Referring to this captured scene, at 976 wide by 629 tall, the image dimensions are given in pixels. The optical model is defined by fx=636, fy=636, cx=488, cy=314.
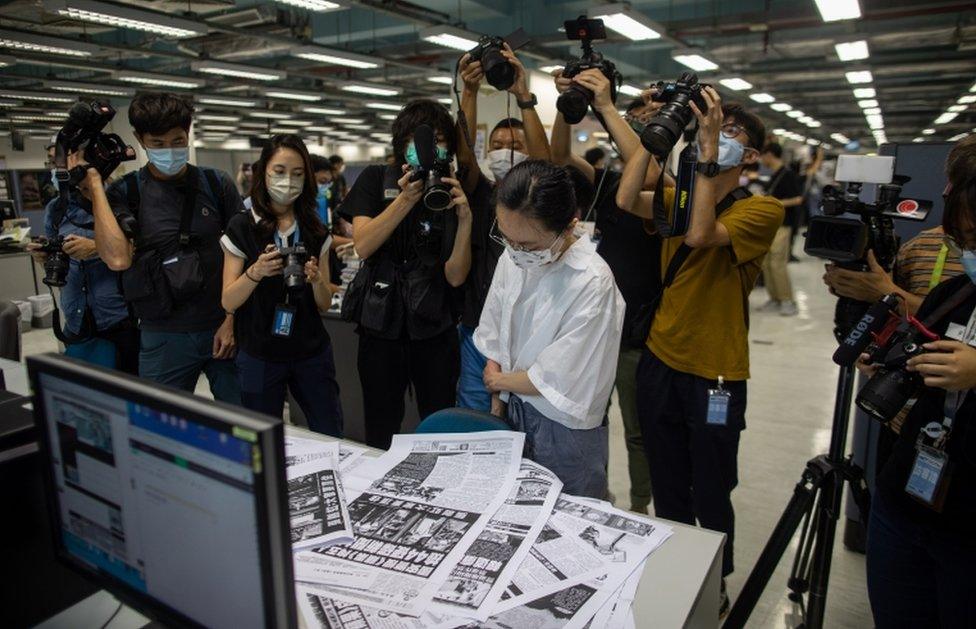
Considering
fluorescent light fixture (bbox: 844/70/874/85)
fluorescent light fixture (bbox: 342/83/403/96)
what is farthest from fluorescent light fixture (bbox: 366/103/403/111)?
fluorescent light fixture (bbox: 844/70/874/85)

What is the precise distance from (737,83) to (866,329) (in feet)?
29.3

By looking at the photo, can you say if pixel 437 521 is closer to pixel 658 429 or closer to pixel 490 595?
pixel 490 595

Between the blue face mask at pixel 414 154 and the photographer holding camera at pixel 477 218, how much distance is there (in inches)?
3.9

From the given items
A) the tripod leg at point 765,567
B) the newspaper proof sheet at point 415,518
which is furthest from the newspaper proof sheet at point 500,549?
the tripod leg at point 765,567

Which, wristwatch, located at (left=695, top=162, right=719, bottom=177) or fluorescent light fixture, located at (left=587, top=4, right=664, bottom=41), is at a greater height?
fluorescent light fixture, located at (left=587, top=4, right=664, bottom=41)

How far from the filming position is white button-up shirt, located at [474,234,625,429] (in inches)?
58.4

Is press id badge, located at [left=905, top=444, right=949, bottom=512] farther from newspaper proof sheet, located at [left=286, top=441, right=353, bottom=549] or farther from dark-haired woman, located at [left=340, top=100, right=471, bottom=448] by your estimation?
dark-haired woman, located at [left=340, top=100, right=471, bottom=448]

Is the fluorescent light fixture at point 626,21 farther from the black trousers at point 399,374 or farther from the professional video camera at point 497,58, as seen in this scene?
the black trousers at point 399,374

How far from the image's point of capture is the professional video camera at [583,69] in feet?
6.49

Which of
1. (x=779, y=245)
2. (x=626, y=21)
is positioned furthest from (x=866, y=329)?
(x=779, y=245)

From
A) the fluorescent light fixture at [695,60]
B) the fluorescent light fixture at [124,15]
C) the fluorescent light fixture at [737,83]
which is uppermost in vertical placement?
the fluorescent light fixture at [695,60]

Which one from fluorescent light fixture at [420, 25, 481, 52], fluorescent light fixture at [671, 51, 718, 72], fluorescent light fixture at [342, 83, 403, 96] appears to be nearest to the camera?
fluorescent light fixture at [420, 25, 481, 52]

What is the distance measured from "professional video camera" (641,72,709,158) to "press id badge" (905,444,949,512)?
910 millimetres

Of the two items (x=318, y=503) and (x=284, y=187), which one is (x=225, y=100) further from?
(x=318, y=503)
